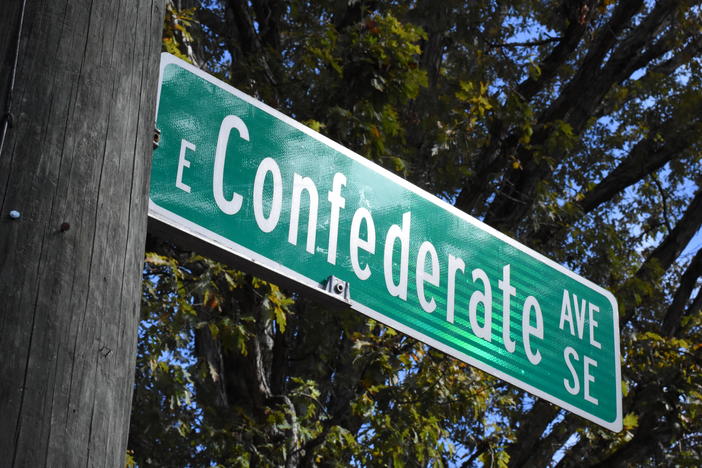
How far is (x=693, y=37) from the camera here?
35.7ft

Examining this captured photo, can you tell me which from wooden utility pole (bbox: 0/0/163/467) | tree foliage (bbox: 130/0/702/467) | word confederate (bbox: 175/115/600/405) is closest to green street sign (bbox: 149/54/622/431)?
word confederate (bbox: 175/115/600/405)

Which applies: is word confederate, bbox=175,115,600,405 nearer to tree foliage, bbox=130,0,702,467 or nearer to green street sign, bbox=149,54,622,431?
green street sign, bbox=149,54,622,431

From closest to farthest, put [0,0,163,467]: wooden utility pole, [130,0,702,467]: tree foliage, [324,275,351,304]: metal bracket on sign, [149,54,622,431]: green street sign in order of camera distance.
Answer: [0,0,163,467]: wooden utility pole
[149,54,622,431]: green street sign
[324,275,351,304]: metal bracket on sign
[130,0,702,467]: tree foliage

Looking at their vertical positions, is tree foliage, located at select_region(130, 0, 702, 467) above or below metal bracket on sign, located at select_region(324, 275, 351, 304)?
above

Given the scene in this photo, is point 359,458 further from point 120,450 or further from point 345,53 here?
point 120,450

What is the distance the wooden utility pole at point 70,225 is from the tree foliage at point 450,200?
4751mm

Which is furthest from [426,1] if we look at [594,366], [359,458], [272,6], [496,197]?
[594,366]

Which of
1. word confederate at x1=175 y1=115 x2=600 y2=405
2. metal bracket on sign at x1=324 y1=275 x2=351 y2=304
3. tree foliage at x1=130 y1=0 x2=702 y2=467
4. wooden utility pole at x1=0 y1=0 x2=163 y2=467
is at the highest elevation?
tree foliage at x1=130 y1=0 x2=702 y2=467

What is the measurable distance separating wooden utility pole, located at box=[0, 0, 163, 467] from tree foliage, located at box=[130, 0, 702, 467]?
4751mm

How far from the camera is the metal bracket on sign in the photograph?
82.3 inches

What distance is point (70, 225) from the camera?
1295mm

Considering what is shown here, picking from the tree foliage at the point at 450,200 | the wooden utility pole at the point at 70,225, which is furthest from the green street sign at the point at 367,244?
the tree foliage at the point at 450,200

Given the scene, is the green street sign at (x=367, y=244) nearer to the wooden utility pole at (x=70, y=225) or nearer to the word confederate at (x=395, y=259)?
the word confederate at (x=395, y=259)

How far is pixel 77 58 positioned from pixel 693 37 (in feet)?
34.8
